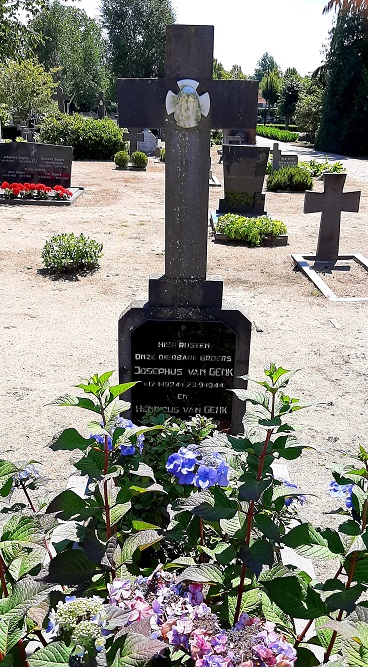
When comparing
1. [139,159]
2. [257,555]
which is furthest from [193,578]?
[139,159]

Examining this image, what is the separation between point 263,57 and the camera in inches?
5576

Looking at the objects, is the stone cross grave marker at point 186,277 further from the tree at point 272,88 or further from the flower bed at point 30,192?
the tree at point 272,88

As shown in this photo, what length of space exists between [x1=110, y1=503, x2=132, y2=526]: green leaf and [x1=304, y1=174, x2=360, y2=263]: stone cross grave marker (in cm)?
866

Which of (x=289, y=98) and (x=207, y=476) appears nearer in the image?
(x=207, y=476)

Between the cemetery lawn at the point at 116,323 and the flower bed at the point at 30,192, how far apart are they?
50.3 inches

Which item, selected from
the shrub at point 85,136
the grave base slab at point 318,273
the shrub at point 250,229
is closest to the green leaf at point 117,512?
the grave base slab at point 318,273

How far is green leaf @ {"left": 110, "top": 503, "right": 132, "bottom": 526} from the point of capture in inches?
72.5

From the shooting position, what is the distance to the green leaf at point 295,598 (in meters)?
1.54

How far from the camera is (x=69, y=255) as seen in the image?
869 centimetres

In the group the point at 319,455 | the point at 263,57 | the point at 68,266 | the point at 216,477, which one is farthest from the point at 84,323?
the point at 263,57

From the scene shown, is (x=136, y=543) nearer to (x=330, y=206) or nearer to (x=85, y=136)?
(x=330, y=206)

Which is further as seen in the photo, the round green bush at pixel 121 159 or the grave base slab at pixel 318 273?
the round green bush at pixel 121 159

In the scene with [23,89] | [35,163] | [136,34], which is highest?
[136,34]

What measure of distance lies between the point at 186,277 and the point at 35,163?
42.0 ft
